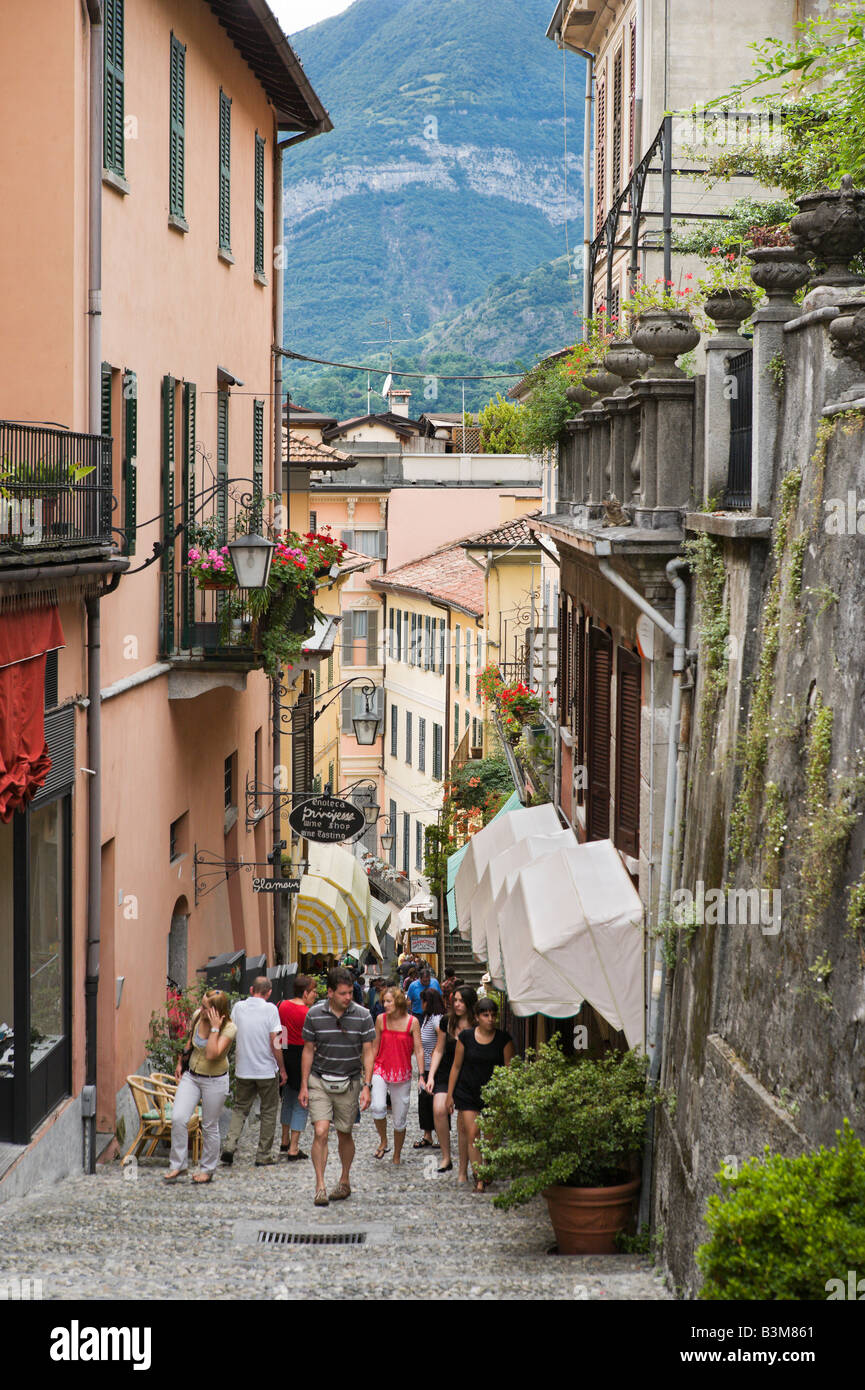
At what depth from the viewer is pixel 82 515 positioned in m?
11.0

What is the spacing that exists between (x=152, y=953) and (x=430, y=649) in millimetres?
30672

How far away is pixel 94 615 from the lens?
11789 mm

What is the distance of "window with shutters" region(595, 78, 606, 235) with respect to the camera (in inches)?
830

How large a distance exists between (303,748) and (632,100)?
14.5 meters

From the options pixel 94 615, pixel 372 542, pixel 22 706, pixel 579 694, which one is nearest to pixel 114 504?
pixel 94 615

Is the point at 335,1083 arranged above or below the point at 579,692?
below

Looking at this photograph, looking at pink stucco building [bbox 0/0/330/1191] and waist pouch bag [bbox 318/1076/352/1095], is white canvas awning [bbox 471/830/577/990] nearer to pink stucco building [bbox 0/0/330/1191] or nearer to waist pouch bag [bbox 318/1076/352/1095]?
waist pouch bag [bbox 318/1076/352/1095]

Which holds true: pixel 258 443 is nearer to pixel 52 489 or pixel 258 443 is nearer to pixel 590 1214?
pixel 52 489

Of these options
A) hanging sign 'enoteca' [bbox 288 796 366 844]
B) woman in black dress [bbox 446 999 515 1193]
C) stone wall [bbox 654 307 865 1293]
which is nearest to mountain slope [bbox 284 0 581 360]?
hanging sign 'enoteca' [bbox 288 796 366 844]

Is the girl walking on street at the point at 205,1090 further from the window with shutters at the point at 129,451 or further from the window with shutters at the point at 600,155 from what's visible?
the window with shutters at the point at 600,155

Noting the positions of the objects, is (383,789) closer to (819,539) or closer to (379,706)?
(379,706)

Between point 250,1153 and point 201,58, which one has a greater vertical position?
point 201,58

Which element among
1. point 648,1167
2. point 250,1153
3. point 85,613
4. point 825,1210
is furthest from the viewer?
point 250,1153
